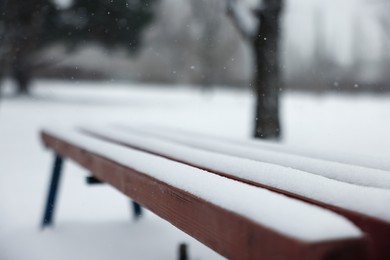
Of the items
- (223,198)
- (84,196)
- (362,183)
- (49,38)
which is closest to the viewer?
(223,198)

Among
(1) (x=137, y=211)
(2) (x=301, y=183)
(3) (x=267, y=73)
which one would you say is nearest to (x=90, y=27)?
(3) (x=267, y=73)

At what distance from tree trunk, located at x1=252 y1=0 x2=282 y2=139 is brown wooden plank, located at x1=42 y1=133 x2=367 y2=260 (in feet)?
13.2

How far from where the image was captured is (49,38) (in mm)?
17281

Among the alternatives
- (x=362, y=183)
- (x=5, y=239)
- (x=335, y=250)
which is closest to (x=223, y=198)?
(x=335, y=250)

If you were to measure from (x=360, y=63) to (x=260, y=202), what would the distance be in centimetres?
4183

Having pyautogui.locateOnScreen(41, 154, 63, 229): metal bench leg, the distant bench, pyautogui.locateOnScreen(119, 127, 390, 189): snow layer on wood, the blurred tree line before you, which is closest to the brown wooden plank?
the distant bench

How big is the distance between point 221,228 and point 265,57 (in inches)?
185

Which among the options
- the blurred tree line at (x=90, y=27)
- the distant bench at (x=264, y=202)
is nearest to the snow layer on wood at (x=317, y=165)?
the distant bench at (x=264, y=202)

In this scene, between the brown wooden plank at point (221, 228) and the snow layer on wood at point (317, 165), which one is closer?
the brown wooden plank at point (221, 228)

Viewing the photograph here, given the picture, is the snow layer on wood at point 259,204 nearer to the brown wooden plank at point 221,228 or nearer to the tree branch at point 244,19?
the brown wooden plank at point 221,228

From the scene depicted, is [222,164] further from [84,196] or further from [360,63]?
[360,63]

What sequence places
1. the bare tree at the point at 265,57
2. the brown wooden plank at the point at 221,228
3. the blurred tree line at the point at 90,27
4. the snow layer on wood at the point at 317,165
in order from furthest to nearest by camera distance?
the blurred tree line at the point at 90,27 → the bare tree at the point at 265,57 → the snow layer on wood at the point at 317,165 → the brown wooden plank at the point at 221,228

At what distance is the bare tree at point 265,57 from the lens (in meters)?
5.48

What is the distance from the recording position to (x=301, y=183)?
1219mm
